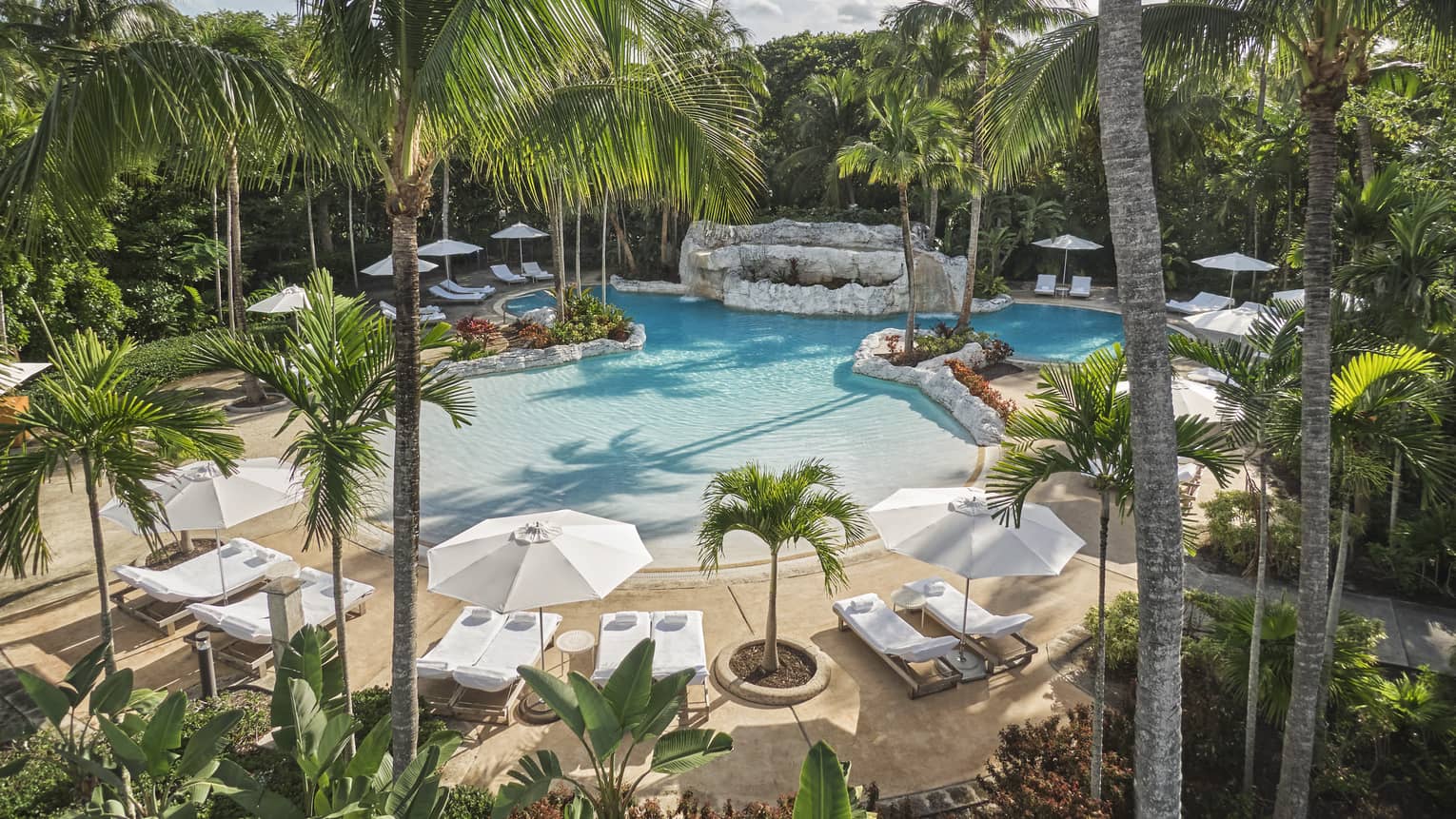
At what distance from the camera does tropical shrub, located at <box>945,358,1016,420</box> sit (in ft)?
56.2

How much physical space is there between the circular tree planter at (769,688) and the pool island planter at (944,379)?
8.07 metres

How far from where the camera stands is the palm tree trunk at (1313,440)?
5867 millimetres

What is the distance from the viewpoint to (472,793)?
666cm

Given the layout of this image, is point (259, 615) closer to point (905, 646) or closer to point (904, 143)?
point (905, 646)

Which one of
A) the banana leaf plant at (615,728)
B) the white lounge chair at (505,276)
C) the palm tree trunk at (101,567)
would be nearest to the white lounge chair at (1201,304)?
the white lounge chair at (505,276)

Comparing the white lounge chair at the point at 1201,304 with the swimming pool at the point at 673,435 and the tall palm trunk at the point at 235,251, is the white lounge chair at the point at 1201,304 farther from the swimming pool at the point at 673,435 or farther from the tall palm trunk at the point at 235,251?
the tall palm trunk at the point at 235,251

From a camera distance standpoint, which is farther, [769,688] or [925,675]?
[925,675]

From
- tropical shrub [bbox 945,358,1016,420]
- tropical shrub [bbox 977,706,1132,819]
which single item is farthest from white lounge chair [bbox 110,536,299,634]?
tropical shrub [bbox 945,358,1016,420]

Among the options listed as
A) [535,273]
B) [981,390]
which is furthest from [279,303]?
[535,273]

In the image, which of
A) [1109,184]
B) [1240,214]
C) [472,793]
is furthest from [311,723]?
[1240,214]

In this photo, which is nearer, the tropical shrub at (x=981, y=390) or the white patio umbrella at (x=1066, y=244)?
the tropical shrub at (x=981, y=390)

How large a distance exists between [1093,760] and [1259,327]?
425 cm

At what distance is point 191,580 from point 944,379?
15.0 metres

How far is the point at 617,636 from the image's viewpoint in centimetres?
873
